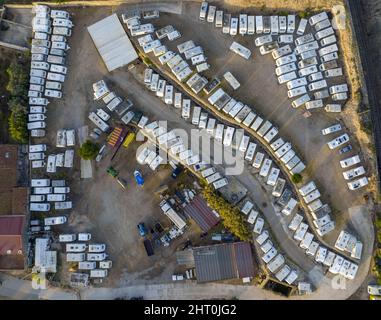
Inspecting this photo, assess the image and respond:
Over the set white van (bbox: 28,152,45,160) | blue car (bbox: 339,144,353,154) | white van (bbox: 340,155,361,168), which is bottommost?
white van (bbox: 340,155,361,168)

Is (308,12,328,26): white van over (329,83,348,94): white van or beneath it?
over

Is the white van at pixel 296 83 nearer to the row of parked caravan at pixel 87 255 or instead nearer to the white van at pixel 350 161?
the white van at pixel 350 161

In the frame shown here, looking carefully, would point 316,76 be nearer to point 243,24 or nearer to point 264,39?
point 264,39

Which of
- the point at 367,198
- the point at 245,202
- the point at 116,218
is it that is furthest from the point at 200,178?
the point at 367,198

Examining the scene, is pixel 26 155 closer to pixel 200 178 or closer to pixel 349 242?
pixel 200 178

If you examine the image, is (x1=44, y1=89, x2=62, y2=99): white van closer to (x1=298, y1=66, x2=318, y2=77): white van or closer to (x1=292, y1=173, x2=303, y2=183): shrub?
(x1=298, y1=66, x2=318, y2=77): white van

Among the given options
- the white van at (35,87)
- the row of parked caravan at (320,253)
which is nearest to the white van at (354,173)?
the row of parked caravan at (320,253)

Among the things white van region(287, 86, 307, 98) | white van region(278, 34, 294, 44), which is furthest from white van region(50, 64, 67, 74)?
white van region(287, 86, 307, 98)

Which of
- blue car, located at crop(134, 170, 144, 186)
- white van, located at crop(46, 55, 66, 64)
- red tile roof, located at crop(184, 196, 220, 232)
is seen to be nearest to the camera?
red tile roof, located at crop(184, 196, 220, 232)
